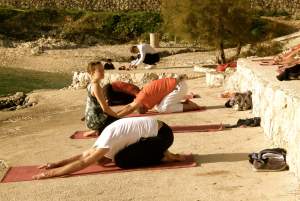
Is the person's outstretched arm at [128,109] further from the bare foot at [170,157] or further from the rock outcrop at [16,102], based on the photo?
the rock outcrop at [16,102]

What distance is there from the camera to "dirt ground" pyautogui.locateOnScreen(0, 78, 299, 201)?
761 centimetres

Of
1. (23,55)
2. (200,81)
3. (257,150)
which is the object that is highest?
(257,150)

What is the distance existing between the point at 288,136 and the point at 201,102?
618cm

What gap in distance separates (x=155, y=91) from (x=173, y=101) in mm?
425

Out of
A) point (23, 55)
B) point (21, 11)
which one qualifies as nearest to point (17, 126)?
point (23, 55)

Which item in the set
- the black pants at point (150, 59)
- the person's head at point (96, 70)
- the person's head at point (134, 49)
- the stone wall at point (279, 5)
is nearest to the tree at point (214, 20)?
the black pants at point (150, 59)

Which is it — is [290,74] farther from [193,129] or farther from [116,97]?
[116,97]

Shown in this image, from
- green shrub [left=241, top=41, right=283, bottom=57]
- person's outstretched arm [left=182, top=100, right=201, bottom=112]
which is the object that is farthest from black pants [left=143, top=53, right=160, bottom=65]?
person's outstretched arm [left=182, top=100, right=201, bottom=112]

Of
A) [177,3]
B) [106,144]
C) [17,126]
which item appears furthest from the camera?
[177,3]

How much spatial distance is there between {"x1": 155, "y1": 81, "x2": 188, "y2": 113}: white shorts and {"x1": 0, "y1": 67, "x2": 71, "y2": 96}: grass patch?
445 inches

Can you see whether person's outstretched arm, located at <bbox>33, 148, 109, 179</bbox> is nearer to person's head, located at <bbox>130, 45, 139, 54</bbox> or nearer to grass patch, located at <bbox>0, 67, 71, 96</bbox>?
person's head, located at <bbox>130, 45, 139, 54</bbox>

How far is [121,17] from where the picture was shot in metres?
43.5

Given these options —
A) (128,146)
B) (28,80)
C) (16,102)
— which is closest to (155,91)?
(128,146)

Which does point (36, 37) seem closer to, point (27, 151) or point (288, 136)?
point (27, 151)
